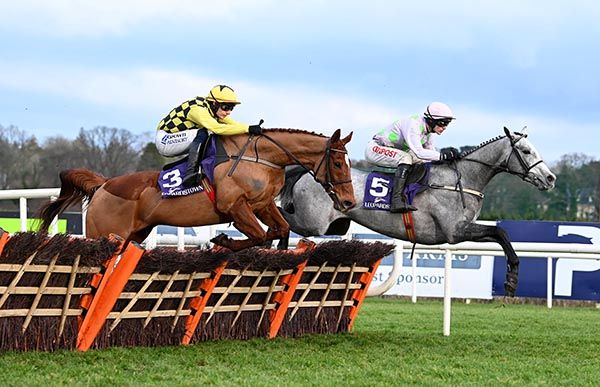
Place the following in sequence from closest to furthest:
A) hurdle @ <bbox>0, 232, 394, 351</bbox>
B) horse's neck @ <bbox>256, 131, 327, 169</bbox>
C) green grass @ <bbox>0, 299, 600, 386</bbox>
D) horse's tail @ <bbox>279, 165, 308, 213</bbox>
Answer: green grass @ <bbox>0, 299, 600, 386</bbox>
hurdle @ <bbox>0, 232, 394, 351</bbox>
horse's neck @ <bbox>256, 131, 327, 169</bbox>
horse's tail @ <bbox>279, 165, 308, 213</bbox>

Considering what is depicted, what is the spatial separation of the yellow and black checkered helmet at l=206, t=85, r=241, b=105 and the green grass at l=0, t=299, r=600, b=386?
5.84 ft

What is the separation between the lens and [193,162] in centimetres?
712

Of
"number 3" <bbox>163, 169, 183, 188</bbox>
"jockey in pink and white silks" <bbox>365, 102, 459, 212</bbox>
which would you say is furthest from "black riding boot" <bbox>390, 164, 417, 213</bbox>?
"number 3" <bbox>163, 169, 183, 188</bbox>

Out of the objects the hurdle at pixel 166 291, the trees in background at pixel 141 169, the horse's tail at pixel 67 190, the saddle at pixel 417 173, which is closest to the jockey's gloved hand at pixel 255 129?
the hurdle at pixel 166 291

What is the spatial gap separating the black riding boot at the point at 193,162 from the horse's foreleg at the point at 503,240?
2201 mm

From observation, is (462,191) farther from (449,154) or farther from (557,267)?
(557,267)

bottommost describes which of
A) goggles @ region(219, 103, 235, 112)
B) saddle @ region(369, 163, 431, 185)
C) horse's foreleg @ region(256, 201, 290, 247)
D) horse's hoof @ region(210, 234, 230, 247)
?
horse's hoof @ region(210, 234, 230, 247)

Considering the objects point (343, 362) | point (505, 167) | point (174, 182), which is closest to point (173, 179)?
point (174, 182)

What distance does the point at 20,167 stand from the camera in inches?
1469

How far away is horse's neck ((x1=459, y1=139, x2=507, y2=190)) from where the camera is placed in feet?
26.3

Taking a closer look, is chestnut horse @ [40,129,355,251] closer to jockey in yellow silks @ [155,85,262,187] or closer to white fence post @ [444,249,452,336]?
jockey in yellow silks @ [155,85,262,187]

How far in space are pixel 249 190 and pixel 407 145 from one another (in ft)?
5.75

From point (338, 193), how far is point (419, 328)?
2.20 meters

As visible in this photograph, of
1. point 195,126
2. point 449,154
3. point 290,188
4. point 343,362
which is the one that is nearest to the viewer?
point 343,362
